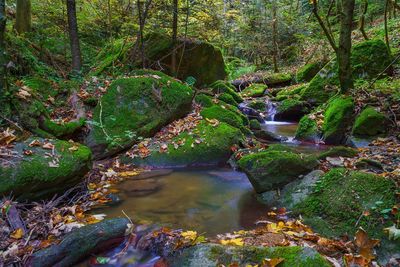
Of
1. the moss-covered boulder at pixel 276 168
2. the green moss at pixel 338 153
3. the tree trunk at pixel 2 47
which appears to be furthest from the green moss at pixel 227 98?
the tree trunk at pixel 2 47

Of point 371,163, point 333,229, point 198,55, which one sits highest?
point 198,55

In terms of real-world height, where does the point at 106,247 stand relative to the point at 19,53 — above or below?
below

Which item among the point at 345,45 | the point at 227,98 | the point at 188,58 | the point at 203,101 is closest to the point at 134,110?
the point at 203,101

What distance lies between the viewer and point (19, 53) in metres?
8.68

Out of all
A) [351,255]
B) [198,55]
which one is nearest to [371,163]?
[351,255]

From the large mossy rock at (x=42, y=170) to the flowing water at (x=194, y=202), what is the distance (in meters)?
0.74

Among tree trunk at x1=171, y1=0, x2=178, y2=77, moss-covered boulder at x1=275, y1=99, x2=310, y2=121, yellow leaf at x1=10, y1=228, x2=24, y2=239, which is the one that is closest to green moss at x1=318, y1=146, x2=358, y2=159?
yellow leaf at x1=10, y1=228, x2=24, y2=239

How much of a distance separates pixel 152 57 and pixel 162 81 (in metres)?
3.21

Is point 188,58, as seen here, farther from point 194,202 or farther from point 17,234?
point 17,234

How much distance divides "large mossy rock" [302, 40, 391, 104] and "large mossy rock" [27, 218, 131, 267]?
9.45m

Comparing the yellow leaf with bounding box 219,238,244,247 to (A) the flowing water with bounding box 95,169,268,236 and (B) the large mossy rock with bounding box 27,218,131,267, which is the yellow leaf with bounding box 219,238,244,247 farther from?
(B) the large mossy rock with bounding box 27,218,131,267

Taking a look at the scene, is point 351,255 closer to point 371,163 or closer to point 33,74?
point 371,163

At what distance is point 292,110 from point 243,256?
9700 millimetres

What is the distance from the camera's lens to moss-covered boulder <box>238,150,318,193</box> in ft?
17.3
